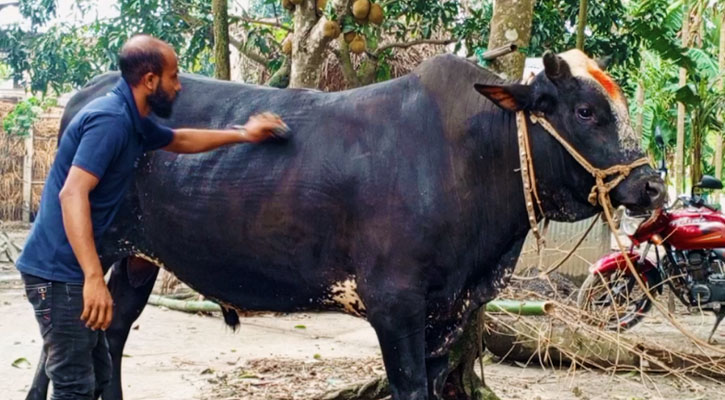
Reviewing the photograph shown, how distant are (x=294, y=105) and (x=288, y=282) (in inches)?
32.7

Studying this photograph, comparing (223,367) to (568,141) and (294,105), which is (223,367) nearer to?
(294,105)

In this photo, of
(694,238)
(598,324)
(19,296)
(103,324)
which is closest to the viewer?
(103,324)

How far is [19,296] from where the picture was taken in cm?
911

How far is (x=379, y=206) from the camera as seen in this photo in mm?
3680

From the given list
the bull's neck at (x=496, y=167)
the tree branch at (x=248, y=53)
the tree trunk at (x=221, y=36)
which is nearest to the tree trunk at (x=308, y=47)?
the tree trunk at (x=221, y=36)

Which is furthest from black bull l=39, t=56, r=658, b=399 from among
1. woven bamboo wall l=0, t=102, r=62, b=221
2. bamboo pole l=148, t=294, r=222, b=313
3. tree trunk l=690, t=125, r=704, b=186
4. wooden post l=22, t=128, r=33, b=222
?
woven bamboo wall l=0, t=102, r=62, b=221

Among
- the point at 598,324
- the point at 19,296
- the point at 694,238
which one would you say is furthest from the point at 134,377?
the point at 694,238

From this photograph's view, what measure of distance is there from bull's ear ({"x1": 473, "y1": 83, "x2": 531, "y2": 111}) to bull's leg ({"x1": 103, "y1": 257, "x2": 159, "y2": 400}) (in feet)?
7.03

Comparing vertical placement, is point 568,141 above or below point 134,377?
above

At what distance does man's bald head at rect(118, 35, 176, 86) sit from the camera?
3369 mm

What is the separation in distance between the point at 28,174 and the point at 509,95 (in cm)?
1556

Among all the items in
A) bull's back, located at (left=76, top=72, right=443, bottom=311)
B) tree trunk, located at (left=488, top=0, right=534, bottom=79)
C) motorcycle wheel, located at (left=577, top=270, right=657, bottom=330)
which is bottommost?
motorcycle wheel, located at (left=577, top=270, right=657, bottom=330)

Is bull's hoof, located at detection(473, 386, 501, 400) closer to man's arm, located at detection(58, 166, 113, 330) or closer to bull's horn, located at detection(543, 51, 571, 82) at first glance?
bull's horn, located at detection(543, 51, 571, 82)

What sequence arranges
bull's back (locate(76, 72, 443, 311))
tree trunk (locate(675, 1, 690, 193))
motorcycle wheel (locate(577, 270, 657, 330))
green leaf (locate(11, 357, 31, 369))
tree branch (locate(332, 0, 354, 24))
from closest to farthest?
bull's back (locate(76, 72, 443, 311))
green leaf (locate(11, 357, 31, 369))
motorcycle wheel (locate(577, 270, 657, 330))
tree branch (locate(332, 0, 354, 24))
tree trunk (locate(675, 1, 690, 193))
